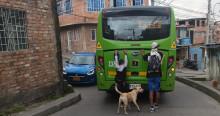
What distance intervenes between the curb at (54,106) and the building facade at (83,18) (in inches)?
1000

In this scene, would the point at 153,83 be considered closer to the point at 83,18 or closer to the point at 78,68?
the point at 78,68

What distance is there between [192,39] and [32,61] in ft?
151

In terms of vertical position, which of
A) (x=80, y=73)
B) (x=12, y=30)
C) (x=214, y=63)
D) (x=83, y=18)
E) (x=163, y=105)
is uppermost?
(x=83, y=18)

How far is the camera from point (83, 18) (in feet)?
120

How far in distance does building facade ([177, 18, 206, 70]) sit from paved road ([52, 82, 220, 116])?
26754 mm

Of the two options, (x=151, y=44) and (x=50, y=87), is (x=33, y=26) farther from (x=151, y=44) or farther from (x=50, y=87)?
(x=151, y=44)

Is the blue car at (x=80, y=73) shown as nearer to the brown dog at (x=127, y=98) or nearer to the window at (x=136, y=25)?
the window at (x=136, y=25)

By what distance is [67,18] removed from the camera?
39.8 metres

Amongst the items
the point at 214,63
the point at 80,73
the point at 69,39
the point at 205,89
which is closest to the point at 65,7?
the point at 69,39

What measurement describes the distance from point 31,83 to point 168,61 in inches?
156

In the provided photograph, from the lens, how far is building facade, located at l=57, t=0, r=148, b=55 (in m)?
36.7

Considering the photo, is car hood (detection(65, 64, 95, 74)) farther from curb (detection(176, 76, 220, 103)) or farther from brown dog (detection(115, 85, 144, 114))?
brown dog (detection(115, 85, 144, 114))

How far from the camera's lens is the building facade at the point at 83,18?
120 feet

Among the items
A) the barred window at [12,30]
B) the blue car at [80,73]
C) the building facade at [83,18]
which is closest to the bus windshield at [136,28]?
the barred window at [12,30]
